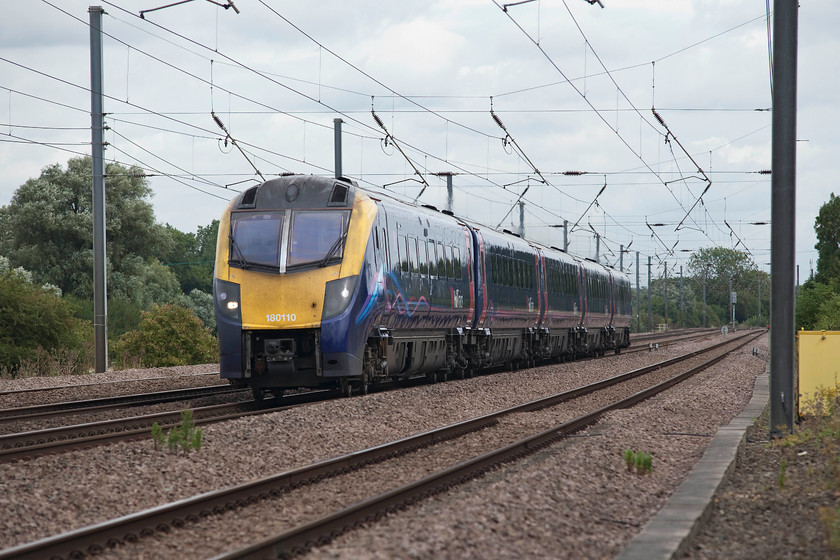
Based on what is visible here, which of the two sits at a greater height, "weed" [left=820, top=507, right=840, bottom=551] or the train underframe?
the train underframe

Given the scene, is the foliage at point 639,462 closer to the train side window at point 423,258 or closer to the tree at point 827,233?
the train side window at point 423,258

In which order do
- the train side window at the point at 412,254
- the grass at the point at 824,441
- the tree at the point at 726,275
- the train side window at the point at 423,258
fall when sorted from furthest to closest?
the tree at the point at 726,275 < the train side window at the point at 423,258 < the train side window at the point at 412,254 < the grass at the point at 824,441

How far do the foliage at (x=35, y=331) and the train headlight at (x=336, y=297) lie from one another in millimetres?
13092

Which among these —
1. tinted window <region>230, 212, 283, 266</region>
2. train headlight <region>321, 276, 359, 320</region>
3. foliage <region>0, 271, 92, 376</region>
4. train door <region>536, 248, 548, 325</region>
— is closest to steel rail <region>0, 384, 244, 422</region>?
tinted window <region>230, 212, 283, 266</region>

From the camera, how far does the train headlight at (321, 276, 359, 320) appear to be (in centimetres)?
1619

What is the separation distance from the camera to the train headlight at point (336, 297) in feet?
53.1

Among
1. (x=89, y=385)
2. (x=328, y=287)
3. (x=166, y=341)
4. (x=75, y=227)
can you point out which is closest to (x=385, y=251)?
(x=328, y=287)

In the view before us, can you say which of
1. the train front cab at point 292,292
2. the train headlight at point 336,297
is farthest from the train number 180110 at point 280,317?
the train headlight at point 336,297

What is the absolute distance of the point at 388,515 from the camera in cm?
800

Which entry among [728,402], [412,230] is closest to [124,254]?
[412,230]

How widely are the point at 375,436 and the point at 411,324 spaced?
21.3 feet

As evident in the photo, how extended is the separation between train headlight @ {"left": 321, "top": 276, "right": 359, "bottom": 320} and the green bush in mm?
16156

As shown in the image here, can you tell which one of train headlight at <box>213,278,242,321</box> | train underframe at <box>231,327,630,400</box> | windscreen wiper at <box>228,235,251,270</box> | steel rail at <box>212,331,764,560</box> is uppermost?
windscreen wiper at <box>228,235,251,270</box>

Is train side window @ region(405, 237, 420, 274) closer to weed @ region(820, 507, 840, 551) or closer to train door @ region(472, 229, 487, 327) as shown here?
train door @ region(472, 229, 487, 327)
